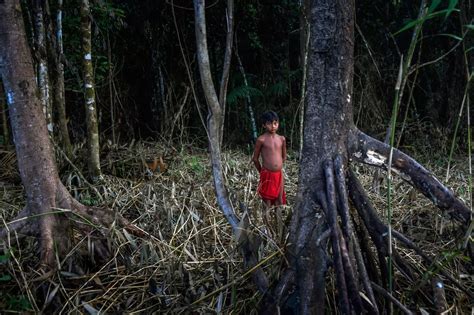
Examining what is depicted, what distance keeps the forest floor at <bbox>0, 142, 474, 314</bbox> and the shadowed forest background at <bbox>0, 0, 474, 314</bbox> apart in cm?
1

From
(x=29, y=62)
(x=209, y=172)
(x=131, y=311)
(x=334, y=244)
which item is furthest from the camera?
(x=209, y=172)

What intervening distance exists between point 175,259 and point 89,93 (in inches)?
102

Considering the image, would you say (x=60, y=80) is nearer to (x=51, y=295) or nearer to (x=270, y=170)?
(x=270, y=170)

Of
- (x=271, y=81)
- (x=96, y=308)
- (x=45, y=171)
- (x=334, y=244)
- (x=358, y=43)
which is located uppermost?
(x=358, y=43)

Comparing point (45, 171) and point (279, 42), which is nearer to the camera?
point (45, 171)

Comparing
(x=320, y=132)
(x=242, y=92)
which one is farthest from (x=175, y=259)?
(x=242, y=92)

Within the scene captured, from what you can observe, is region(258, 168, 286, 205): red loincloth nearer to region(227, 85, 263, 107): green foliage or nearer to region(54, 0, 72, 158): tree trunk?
region(54, 0, 72, 158): tree trunk

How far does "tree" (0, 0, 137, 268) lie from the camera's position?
9.68 feet

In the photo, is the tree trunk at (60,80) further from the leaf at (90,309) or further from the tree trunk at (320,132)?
the tree trunk at (320,132)

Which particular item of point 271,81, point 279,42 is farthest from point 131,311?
point 279,42

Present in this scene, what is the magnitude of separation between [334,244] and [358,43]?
267 inches

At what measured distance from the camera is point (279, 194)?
4.07 meters

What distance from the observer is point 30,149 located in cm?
300

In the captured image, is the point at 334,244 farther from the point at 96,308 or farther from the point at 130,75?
the point at 130,75
